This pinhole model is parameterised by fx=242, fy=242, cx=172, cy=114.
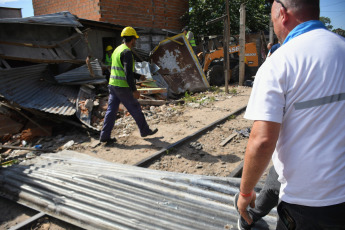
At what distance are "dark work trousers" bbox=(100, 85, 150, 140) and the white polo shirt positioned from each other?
3.77m

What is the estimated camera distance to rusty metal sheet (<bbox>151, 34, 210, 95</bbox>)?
990cm

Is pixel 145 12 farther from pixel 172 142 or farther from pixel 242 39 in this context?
pixel 172 142

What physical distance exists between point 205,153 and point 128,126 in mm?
2323

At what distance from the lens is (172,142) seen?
16.3 ft

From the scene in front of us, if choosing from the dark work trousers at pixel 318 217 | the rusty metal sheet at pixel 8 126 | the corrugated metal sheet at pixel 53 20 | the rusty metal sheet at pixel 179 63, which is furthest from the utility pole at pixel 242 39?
the dark work trousers at pixel 318 217

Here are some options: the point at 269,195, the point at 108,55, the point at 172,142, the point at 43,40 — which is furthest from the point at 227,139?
the point at 108,55

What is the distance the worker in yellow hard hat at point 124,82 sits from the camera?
4.52 m

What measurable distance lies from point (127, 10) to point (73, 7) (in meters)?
2.62

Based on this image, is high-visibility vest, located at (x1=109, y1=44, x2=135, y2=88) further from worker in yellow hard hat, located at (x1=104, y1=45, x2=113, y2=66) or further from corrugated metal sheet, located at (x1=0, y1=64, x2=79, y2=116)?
worker in yellow hard hat, located at (x1=104, y1=45, x2=113, y2=66)

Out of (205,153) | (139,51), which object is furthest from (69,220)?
(139,51)

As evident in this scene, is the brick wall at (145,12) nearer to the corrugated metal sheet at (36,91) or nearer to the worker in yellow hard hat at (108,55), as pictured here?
the worker in yellow hard hat at (108,55)

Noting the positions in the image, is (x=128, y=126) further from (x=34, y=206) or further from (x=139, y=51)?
(x=139, y=51)

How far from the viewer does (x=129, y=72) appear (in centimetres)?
452

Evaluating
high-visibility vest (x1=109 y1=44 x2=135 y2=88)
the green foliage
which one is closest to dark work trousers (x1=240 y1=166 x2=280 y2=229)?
high-visibility vest (x1=109 y1=44 x2=135 y2=88)
